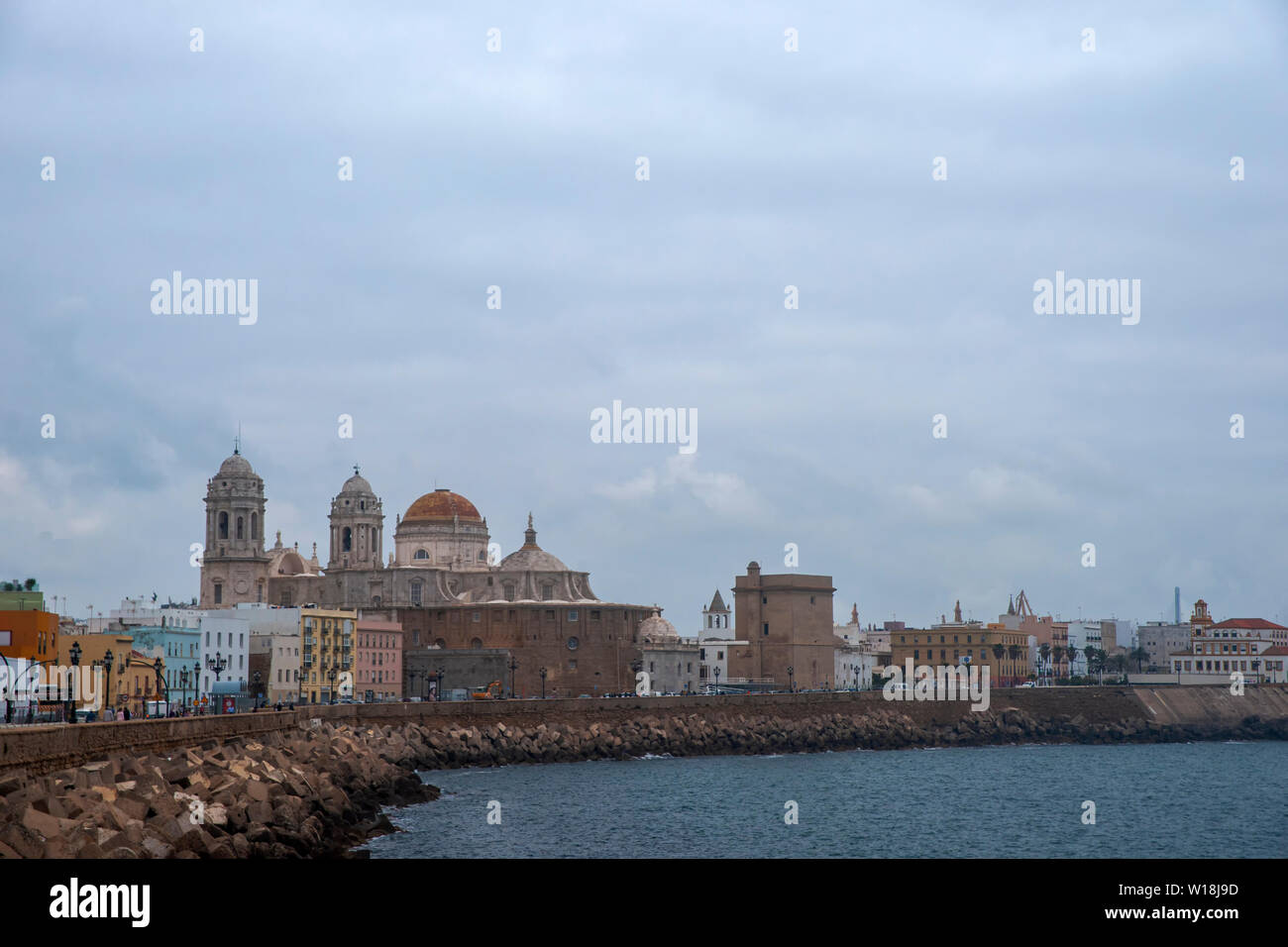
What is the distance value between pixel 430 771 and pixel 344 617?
30.3 m

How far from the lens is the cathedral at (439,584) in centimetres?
10338

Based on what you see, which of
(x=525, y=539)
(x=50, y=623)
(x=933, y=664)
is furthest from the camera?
(x=933, y=664)

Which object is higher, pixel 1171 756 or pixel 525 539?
pixel 525 539

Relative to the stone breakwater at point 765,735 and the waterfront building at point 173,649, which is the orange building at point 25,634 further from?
the waterfront building at point 173,649

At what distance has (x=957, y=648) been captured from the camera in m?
130

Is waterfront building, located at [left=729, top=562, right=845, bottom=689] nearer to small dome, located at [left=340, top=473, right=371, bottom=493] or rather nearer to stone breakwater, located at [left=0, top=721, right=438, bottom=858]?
small dome, located at [left=340, top=473, right=371, bottom=493]

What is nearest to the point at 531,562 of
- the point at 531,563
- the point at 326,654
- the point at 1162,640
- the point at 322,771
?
the point at 531,563

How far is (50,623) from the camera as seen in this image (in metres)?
59.0

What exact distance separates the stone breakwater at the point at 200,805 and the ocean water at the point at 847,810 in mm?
1594

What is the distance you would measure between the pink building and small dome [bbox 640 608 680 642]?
17.8 meters

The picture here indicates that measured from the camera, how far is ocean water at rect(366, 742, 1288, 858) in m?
42.8
